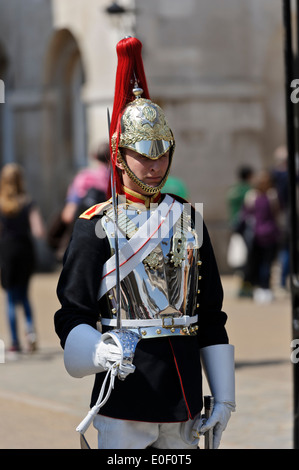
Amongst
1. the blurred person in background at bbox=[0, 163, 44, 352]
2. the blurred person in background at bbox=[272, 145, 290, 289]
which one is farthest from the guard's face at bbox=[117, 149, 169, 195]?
the blurred person in background at bbox=[272, 145, 290, 289]

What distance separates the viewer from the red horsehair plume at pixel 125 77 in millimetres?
3535

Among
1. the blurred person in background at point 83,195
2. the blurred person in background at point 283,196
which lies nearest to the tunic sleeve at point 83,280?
the blurred person in background at point 83,195

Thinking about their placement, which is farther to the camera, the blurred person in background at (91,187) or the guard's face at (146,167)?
the blurred person in background at (91,187)

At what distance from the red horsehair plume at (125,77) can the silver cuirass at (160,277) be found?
0.18m

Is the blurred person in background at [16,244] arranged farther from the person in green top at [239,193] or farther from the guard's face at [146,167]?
→ the guard's face at [146,167]

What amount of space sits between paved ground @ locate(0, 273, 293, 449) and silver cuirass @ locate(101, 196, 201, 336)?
1884mm

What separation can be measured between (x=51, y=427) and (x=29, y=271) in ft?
11.0

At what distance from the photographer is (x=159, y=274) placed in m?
3.46

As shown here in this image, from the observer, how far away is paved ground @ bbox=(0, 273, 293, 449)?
20.1ft

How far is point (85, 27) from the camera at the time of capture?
16828mm

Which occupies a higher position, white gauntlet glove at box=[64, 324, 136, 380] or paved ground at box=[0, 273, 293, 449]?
white gauntlet glove at box=[64, 324, 136, 380]

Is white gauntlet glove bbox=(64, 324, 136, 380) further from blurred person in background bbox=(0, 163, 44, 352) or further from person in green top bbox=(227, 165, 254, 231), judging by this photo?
person in green top bbox=(227, 165, 254, 231)

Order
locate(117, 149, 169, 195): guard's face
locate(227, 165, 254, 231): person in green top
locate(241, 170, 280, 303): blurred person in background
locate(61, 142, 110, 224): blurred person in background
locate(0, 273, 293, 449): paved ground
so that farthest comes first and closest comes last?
locate(227, 165, 254, 231): person in green top, locate(241, 170, 280, 303): blurred person in background, locate(61, 142, 110, 224): blurred person in background, locate(0, 273, 293, 449): paved ground, locate(117, 149, 169, 195): guard's face

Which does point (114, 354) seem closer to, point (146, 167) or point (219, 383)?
point (219, 383)
